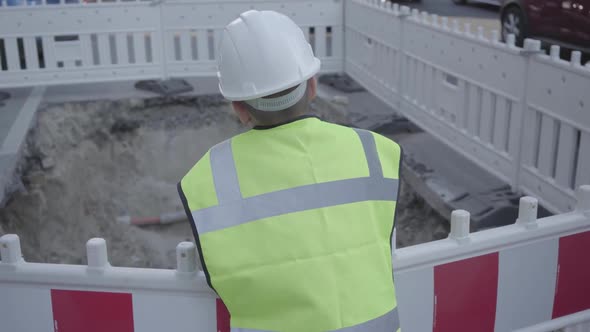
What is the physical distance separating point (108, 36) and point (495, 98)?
466cm

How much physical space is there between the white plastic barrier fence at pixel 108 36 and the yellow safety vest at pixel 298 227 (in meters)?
6.80

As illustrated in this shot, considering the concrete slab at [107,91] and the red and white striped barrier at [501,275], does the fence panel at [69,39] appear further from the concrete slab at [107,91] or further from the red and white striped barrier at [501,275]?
the red and white striped barrier at [501,275]

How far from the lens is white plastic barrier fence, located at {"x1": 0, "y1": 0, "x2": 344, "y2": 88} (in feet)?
26.7

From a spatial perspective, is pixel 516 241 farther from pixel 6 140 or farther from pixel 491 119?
pixel 6 140

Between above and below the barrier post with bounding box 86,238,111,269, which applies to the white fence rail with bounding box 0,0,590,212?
below

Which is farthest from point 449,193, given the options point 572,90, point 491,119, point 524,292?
point 524,292

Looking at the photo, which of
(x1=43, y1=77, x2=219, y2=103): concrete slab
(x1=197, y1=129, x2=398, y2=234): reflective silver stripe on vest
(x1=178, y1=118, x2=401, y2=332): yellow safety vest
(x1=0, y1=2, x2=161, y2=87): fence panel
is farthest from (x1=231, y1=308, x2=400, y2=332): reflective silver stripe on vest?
(x1=0, y1=2, x2=161, y2=87): fence panel

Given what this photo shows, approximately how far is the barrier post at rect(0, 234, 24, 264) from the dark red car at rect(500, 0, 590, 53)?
853 centimetres

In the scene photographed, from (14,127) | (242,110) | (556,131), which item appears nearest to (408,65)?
(556,131)

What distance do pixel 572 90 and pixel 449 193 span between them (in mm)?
1230

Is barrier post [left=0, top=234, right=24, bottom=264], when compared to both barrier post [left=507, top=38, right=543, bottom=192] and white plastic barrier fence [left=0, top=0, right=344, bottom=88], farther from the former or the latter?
white plastic barrier fence [left=0, top=0, right=344, bottom=88]

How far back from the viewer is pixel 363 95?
27.3 feet

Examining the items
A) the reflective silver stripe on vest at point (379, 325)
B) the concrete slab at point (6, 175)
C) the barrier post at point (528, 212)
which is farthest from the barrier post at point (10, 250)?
the concrete slab at point (6, 175)

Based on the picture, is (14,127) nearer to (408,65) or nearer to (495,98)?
(408,65)
